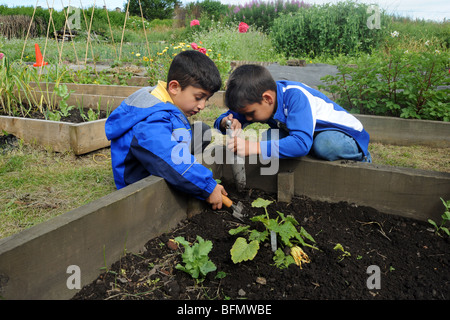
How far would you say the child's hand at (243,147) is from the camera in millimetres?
2232

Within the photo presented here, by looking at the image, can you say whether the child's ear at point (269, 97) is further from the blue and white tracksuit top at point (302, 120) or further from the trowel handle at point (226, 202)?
the trowel handle at point (226, 202)

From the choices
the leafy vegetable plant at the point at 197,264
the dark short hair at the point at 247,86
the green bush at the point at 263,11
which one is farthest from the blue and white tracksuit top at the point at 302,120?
the green bush at the point at 263,11

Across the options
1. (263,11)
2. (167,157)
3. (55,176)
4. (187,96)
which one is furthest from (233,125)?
(263,11)

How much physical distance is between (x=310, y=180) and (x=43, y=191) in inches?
74.9

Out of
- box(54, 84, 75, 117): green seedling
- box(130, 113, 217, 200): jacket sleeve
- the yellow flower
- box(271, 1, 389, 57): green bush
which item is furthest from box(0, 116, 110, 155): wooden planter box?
box(271, 1, 389, 57): green bush

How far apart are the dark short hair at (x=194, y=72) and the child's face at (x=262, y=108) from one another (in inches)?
10.4

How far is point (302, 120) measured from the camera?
2.25 metres

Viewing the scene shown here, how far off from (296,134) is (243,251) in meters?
0.87

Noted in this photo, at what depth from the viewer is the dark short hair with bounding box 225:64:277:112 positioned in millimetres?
2287

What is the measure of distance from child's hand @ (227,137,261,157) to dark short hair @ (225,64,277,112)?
9.7 inches

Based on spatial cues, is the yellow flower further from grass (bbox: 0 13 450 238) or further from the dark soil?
grass (bbox: 0 13 450 238)
